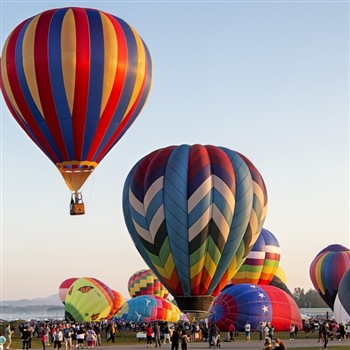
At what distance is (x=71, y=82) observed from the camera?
2620cm

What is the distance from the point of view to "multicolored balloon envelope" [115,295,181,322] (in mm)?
45562

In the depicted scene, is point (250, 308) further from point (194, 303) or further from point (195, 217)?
point (195, 217)

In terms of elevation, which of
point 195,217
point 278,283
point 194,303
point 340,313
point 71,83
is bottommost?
point 340,313

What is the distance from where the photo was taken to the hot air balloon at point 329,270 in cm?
4547

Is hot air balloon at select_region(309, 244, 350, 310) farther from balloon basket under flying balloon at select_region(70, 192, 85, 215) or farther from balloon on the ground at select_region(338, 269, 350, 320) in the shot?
balloon basket under flying balloon at select_region(70, 192, 85, 215)

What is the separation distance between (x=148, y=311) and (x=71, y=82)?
74.3 ft

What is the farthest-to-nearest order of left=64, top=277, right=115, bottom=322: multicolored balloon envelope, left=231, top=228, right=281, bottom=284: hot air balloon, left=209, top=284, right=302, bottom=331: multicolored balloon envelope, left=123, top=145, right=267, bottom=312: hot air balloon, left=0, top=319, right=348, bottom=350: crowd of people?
left=64, top=277, right=115, bottom=322: multicolored balloon envelope → left=231, top=228, right=281, bottom=284: hot air balloon → left=209, top=284, right=302, bottom=331: multicolored balloon envelope → left=123, top=145, right=267, bottom=312: hot air balloon → left=0, top=319, right=348, bottom=350: crowd of people

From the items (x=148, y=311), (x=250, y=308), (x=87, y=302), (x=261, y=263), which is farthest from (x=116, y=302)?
(x=250, y=308)

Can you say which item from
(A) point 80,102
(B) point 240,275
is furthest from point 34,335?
(A) point 80,102

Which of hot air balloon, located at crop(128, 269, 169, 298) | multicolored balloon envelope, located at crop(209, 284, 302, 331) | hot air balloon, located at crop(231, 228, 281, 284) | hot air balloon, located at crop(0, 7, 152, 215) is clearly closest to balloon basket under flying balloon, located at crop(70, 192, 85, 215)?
hot air balloon, located at crop(0, 7, 152, 215)

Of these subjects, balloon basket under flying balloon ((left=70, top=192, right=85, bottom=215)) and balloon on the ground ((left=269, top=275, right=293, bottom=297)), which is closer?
balloon basket under flying balloon ((left=70, top=192, right=85, bottom=215))

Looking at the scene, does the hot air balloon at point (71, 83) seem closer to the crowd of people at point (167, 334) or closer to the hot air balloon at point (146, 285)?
the crowd of people at point (167, 334)

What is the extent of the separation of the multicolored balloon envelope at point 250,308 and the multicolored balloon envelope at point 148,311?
11253 millimetres

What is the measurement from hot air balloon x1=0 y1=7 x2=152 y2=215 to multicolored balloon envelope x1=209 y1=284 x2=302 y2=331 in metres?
10.5
